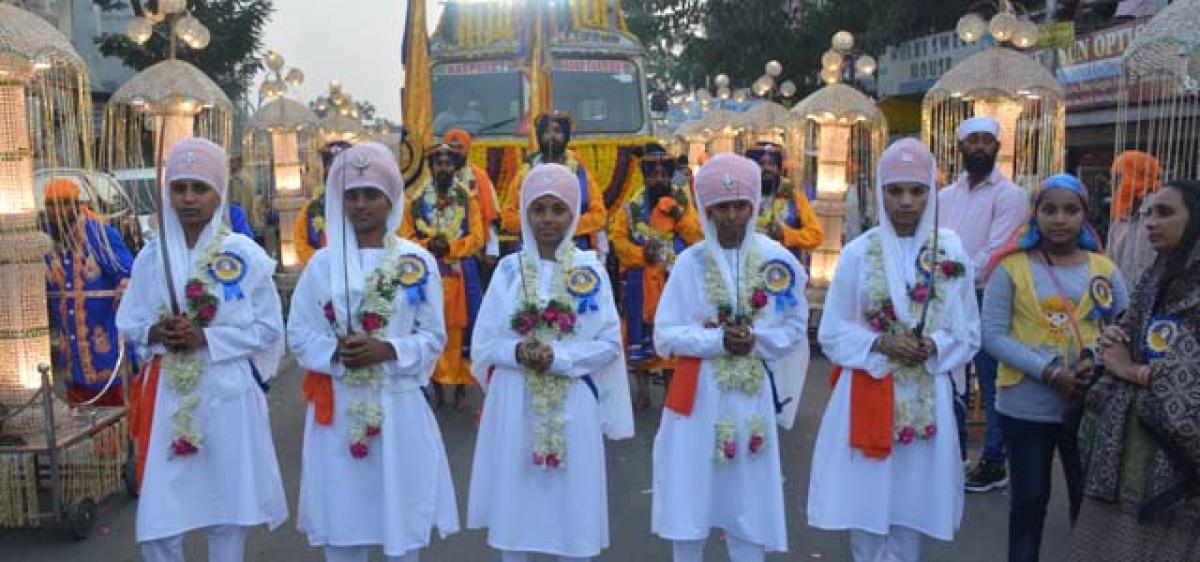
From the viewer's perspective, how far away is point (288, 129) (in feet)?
57.3

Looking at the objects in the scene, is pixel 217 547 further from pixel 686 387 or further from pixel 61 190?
pixel 61 190

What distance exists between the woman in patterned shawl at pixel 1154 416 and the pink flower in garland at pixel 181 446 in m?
3.32

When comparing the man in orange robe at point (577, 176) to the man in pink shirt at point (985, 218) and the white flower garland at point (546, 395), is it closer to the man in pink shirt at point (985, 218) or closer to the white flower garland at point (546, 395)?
the man in pink shirt at point (985, 218)

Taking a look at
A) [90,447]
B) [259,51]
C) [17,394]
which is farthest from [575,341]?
→ [259,51]

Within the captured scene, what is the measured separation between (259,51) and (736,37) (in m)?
13.5

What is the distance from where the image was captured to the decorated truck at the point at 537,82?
10070 millimetres

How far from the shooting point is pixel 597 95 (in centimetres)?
1063

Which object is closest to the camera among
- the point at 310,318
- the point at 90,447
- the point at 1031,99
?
the point at 310,318

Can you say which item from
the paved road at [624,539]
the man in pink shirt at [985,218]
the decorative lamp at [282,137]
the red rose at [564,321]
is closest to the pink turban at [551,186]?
the red rose at [564,321]

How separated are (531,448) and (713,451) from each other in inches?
28.8

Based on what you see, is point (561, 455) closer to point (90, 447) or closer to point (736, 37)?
point (90, 447)

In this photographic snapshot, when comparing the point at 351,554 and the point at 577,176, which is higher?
the point at 577,176

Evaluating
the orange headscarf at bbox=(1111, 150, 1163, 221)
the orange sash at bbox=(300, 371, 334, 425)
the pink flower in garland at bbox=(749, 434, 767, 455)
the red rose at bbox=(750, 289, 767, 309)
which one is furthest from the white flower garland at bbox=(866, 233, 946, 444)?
the orange headscarf at bbox=(1111, 150, 1163, 221)

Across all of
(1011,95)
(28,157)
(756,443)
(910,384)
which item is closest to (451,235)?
(28,157)
